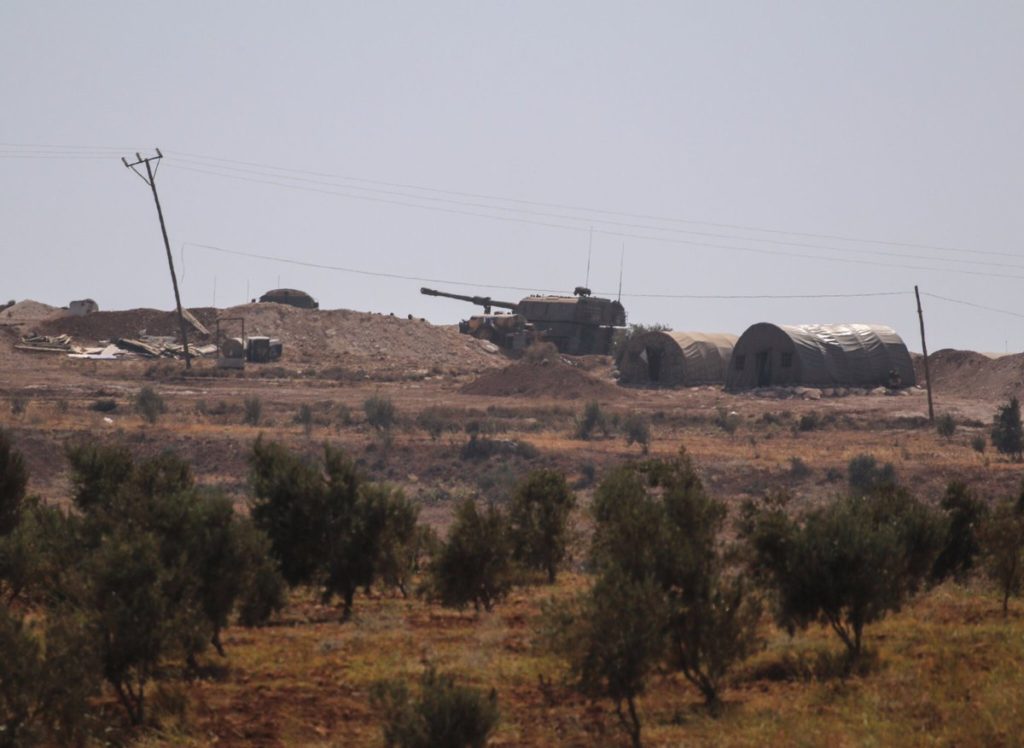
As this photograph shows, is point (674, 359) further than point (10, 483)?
Yes

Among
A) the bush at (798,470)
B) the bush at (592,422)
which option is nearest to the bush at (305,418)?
the bush at (592,422)

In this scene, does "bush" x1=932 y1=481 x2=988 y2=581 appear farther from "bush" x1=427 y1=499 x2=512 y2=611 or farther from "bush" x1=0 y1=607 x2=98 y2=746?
"bush" x1=0 y1=607 x2=98 y2=746

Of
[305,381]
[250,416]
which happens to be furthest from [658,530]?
[305,381]

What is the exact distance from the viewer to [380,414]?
169 ft

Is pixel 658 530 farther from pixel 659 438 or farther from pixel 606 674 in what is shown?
pixel 659 438

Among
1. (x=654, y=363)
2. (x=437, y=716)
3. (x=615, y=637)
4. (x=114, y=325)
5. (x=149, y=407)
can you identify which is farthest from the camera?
(x=114, y=325)

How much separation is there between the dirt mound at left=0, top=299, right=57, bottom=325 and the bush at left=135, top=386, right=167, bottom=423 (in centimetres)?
4439

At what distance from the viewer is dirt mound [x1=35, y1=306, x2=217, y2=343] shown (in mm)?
86250

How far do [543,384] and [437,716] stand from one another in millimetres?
55834

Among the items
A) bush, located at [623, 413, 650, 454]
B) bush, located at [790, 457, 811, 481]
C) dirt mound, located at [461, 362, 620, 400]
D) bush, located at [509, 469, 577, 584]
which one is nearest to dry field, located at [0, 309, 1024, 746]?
bush, located at [790, 457, 811, 481]

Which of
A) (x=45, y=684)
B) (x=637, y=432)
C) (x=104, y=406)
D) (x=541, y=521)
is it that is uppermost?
(x=637, y=432)

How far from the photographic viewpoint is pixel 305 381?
70.6 m

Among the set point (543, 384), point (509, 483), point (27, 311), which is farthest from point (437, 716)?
point (27, 311)

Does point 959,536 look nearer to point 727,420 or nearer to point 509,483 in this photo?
point 509,483
